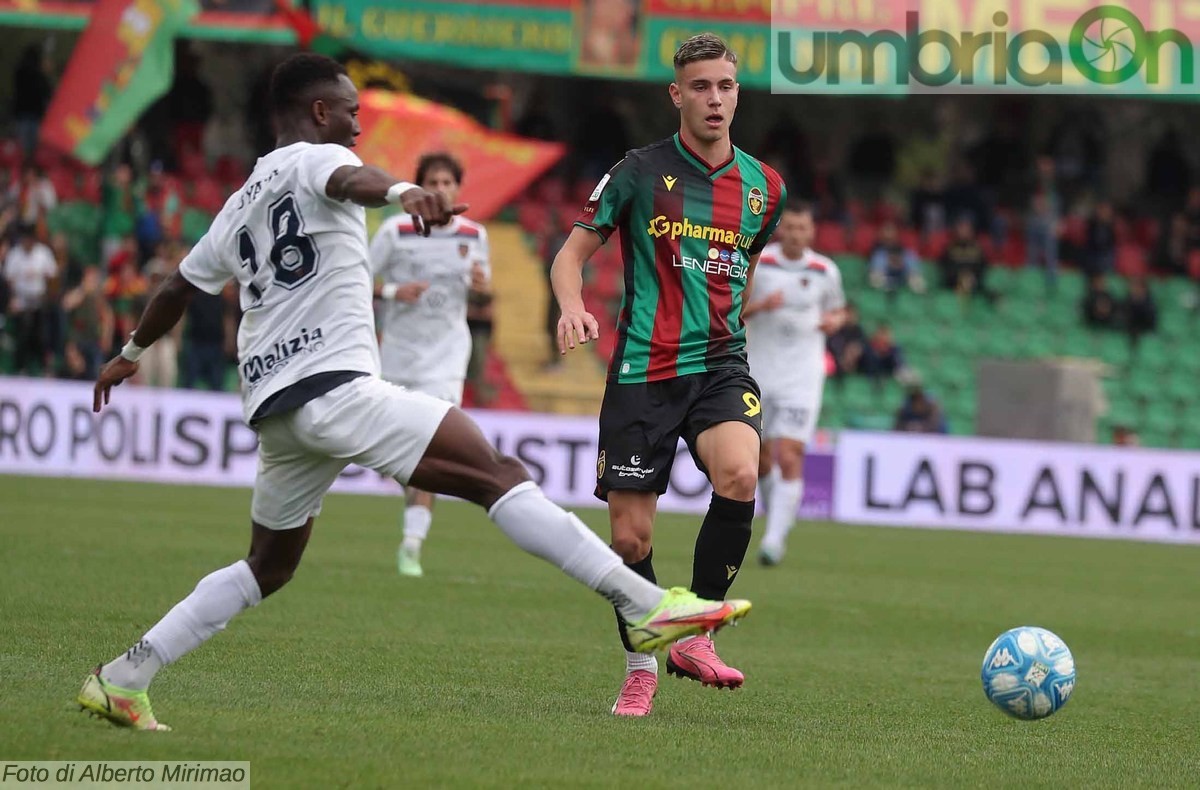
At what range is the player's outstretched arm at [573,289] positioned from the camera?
6.15 metres

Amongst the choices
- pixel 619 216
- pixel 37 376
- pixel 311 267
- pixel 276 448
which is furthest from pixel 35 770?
pixel 37 376

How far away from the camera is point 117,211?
82.3ft

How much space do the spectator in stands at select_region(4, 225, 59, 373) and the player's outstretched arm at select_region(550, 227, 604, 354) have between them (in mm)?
17383

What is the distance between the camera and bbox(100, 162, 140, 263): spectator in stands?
24.7m

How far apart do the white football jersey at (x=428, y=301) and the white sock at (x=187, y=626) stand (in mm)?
6220

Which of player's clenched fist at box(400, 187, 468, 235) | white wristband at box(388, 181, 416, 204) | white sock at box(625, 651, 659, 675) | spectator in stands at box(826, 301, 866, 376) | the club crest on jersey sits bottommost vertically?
white sock at box(625, 651, 659, 675)

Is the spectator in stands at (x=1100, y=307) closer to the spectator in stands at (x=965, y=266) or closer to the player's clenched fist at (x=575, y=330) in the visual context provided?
the spectator in stands at (x=965, y=266)

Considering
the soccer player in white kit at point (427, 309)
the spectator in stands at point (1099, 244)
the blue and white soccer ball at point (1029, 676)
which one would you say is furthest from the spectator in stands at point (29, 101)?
the blue and white soccer ball at point (1029, 676)

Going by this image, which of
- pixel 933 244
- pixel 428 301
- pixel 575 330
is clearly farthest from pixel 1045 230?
pixel 575 330

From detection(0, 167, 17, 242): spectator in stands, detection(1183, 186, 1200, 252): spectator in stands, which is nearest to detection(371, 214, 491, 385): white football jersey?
detection(0, 167, 17, 242): spectator in stands

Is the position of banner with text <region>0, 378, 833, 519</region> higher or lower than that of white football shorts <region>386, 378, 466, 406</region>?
lower

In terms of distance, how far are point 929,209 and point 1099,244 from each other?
266cm

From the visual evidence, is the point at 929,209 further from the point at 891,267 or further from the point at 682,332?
the point at 682,332

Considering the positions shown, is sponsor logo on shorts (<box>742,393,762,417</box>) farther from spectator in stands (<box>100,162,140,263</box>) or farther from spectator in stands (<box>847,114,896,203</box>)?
spectator in stands (<box>847,114,896,203</box>)
